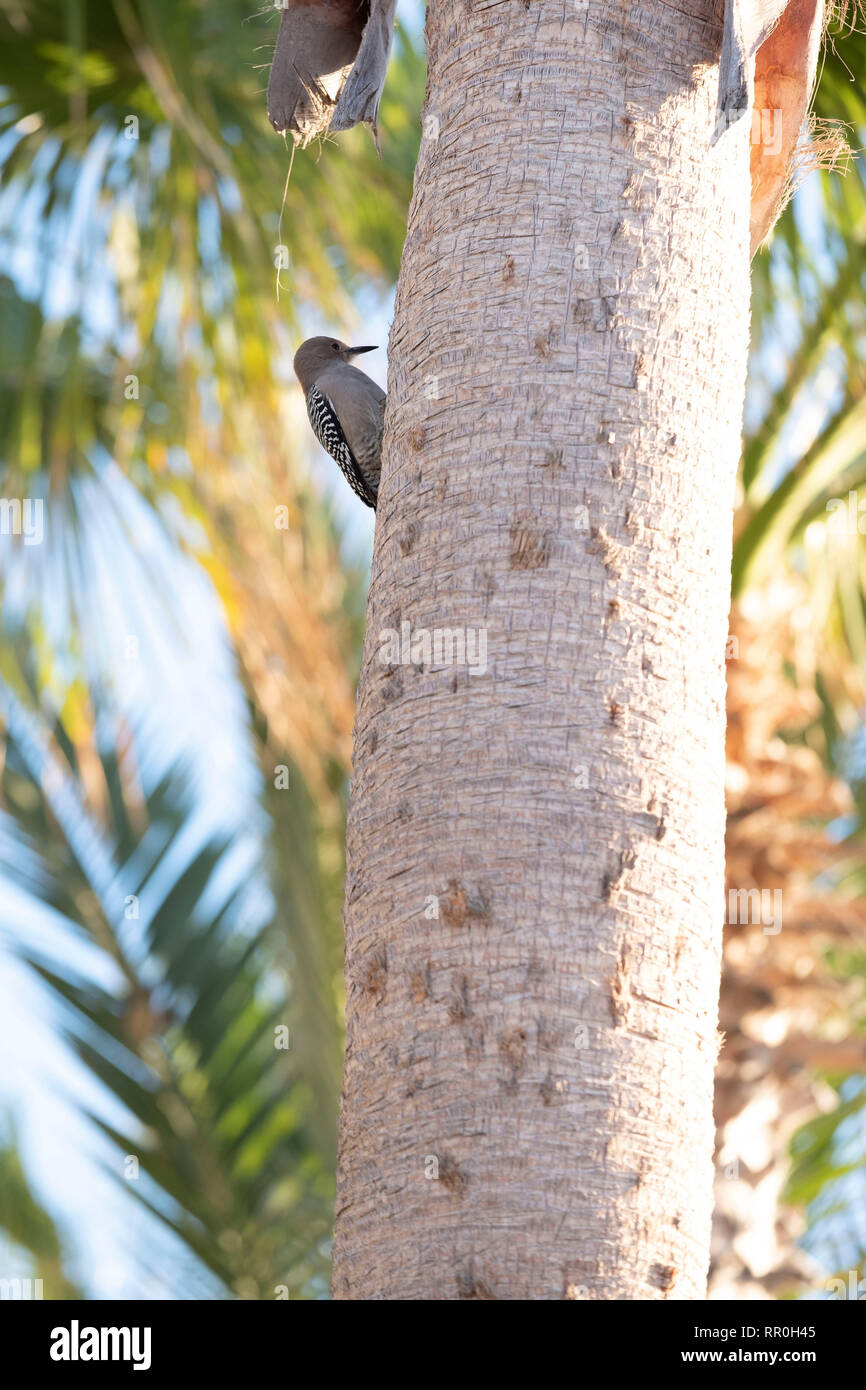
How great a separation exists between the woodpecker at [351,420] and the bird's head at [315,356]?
0.25 ft

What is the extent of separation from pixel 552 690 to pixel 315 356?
3535mm

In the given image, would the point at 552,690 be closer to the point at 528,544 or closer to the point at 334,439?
the point at 528,544

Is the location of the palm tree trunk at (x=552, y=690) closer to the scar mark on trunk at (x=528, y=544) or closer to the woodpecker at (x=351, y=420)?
the scar mark on trunk at (x=528, y=544)

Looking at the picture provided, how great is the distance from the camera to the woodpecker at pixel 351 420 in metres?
4.75

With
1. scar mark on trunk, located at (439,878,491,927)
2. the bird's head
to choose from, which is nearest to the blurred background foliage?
the bird's head

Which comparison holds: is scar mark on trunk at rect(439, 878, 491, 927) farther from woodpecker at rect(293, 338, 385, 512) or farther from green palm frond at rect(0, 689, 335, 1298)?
green palm frond at rect(0, 689, 335, 1298)

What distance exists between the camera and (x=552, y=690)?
187cm

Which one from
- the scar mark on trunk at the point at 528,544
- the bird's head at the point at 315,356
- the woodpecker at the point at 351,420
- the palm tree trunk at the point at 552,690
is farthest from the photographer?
the bird's head at the point at 315,356

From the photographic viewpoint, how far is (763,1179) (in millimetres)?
5219

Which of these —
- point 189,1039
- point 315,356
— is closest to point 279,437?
point 315,356

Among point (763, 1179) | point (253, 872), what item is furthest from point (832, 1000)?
point (253, 872)

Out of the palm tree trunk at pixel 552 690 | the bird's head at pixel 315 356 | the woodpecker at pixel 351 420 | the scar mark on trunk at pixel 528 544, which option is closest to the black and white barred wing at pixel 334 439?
the woodpecker at pixel 351 420

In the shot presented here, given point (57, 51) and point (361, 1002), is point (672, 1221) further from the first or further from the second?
point (57, 51)
